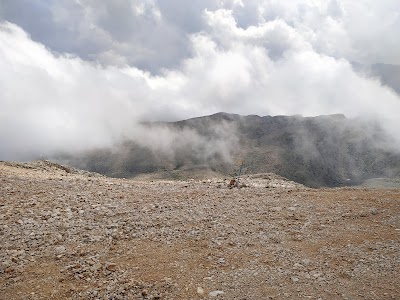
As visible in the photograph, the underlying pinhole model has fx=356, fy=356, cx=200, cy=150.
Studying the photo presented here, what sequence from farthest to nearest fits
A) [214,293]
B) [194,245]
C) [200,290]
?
1. [194,245]
2. [200,290]
3. [214,293]

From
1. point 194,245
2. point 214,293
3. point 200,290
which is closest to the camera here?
point 214,293

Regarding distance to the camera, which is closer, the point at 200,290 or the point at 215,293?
the point at 215,293

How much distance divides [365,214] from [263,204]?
13.5 feet

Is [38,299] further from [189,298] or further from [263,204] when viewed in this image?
[263,204]

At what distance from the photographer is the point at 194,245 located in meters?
11.8

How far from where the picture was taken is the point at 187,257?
1105 centimetres

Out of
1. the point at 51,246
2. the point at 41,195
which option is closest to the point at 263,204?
the point at 51,246

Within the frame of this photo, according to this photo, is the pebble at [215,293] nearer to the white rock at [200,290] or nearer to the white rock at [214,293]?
the white rock at [214,293]

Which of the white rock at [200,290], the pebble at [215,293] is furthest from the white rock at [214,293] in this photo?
the white rock at [200,290]

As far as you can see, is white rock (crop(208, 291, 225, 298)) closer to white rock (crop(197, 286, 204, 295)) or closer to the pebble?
the pebble

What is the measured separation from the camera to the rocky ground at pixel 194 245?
9594 millimetres

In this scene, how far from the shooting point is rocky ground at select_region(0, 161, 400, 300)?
31.5 feet

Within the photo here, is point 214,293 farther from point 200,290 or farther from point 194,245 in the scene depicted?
point 194,245

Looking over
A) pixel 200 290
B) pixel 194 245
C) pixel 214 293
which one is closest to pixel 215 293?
pixel 214 293
